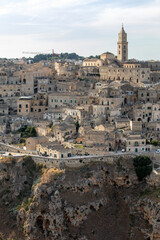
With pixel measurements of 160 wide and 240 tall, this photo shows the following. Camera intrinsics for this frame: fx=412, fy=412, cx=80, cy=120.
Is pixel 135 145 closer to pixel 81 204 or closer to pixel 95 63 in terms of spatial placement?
pixel 81 204

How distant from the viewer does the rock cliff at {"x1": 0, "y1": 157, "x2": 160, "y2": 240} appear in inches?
1713

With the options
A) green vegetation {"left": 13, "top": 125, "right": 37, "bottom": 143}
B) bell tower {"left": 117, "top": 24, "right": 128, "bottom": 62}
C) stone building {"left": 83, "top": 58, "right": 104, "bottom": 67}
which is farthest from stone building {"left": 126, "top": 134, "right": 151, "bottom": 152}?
bell tower {"left": 117, "top": 24, "right": 128, "bottom": 62}

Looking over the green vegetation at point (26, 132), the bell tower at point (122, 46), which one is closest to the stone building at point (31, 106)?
the green vegetation at point (26, 132)

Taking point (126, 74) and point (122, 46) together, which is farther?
point (122, 46)

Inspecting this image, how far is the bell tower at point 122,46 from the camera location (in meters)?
82.4

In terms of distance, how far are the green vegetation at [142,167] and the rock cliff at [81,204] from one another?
2.32 feet

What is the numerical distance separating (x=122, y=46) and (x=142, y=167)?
41334 mm

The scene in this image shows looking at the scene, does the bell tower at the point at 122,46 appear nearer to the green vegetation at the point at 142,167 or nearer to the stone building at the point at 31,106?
the stone building at the point at 31,106

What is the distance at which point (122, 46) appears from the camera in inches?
3270

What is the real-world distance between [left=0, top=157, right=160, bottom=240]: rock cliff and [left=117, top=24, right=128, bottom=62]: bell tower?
1568 inches

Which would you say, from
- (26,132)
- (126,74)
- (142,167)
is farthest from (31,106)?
(142,167)

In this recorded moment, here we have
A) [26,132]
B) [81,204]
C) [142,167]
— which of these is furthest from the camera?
[26,132]

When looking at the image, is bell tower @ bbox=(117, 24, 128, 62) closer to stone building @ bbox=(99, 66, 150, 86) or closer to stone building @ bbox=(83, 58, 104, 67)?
stone building @ bbox=(83, 58, 104, 67)

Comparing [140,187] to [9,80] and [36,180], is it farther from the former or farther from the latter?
[9,80]
